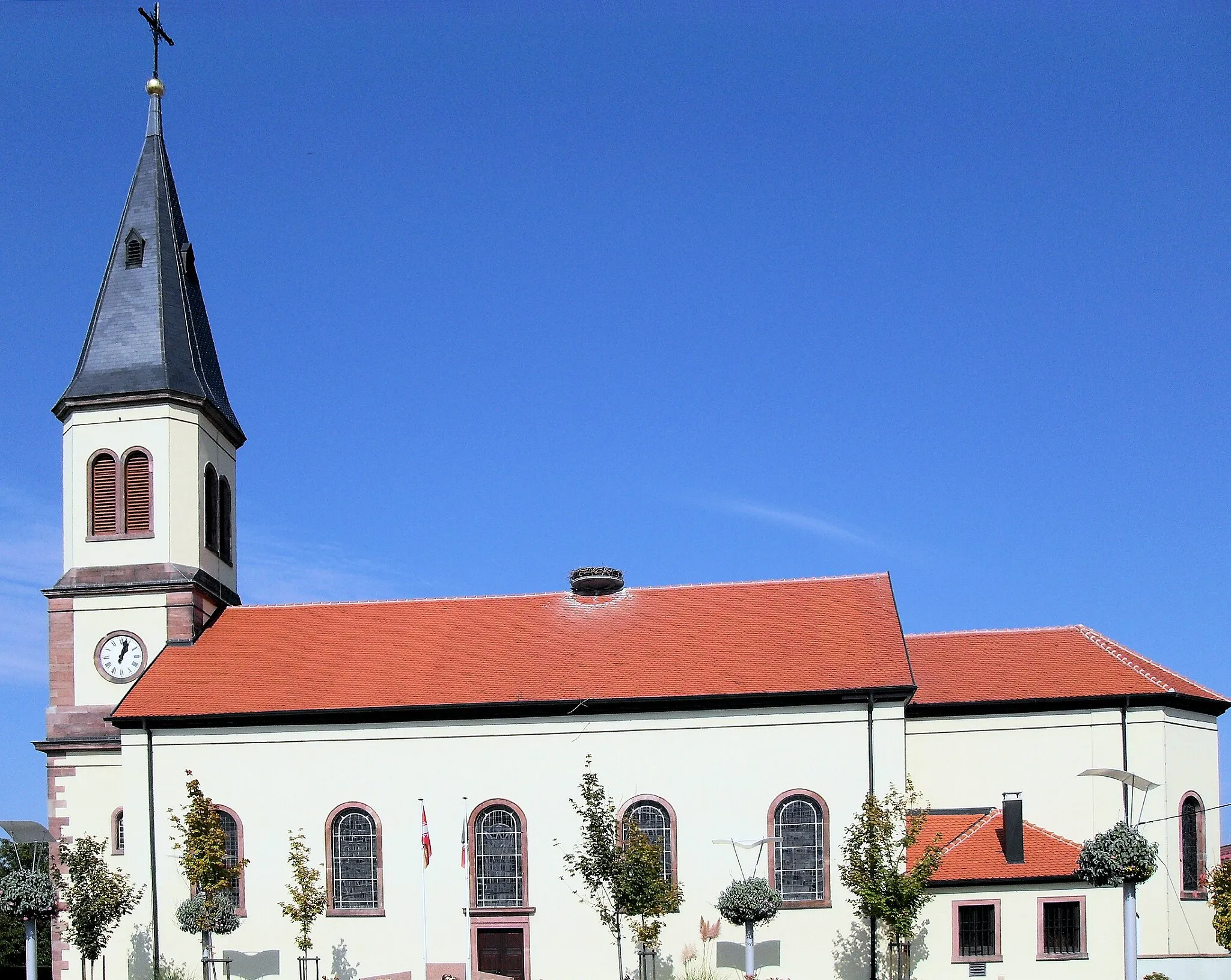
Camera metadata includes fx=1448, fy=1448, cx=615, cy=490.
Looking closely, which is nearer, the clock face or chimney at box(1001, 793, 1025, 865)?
chimney at box(1001, 793, 1025, 865)

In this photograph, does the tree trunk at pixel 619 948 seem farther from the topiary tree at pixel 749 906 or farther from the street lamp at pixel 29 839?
the street lamp at pixel 29 839

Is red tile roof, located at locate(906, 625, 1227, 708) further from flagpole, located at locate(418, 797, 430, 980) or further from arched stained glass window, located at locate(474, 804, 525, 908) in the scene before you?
flagpole, located at locate(418, 797, 430, 980)

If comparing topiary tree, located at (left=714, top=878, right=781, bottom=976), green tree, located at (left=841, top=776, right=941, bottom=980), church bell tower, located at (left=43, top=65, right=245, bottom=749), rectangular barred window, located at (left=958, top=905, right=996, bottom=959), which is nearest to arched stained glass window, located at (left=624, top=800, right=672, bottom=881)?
topiary tree, located at (left=714, top=878, right=781, bottom=976)

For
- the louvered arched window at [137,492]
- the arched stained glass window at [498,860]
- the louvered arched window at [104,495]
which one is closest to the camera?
the arched stained glass window at [498,860]

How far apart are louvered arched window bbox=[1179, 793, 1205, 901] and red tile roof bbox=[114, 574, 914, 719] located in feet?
30.7

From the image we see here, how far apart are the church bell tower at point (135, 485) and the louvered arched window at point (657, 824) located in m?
15.1

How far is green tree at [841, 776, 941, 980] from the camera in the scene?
3516 centimetres

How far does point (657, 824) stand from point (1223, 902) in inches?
583

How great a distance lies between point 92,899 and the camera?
1505 inches

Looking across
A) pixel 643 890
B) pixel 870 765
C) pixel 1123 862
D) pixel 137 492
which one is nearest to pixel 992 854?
pixel 870 765

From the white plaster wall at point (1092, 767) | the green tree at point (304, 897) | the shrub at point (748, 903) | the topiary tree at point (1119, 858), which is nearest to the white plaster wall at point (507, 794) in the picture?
the green tree at point (304, 897)

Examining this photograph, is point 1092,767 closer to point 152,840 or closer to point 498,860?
point 498,860

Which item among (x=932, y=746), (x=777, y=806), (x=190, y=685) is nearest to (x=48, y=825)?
(x=190, y=685)

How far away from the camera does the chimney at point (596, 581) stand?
44531 mm
